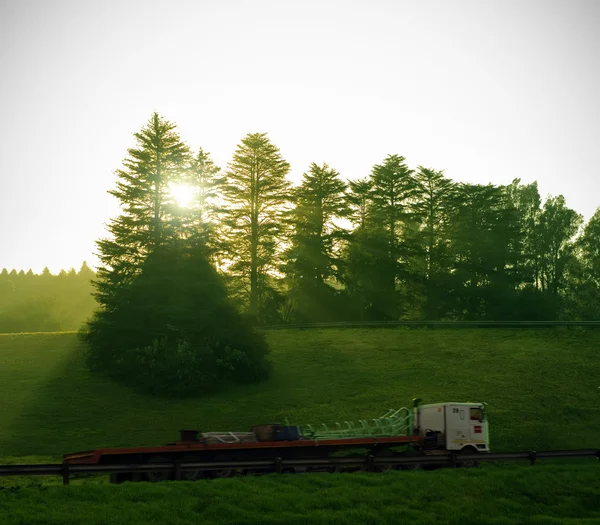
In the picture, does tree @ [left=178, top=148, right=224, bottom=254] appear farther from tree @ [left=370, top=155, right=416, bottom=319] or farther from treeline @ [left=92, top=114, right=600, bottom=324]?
tree @ [left=370, top=155, right=416, bottom=319]

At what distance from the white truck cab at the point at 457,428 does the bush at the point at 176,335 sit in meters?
19.2

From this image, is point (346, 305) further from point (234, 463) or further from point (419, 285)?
point (234, 463)

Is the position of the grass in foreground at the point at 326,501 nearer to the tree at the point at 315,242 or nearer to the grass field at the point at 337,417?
the grass field at the point at 337,417

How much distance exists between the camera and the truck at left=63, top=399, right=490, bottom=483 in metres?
22.4

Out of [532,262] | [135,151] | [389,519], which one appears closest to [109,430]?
[389,519]

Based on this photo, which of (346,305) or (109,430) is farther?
(346,305)

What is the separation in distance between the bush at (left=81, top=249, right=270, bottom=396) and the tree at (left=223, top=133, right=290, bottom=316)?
1915cm

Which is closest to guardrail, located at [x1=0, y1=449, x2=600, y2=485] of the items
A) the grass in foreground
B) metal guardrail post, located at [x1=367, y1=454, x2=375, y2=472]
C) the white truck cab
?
metal guardrail post, located at [x1=367, y1=454, x2=375, y2=472]

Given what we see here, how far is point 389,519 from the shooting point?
60.0 feet

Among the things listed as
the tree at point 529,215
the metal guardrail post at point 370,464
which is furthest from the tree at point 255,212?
the metal guardrail post at point 370,464

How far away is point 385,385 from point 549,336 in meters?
17.5

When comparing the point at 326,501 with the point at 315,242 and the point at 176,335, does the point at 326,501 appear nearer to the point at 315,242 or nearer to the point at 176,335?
the point at 176,335

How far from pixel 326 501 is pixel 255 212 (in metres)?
52.9

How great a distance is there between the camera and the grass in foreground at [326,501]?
17.4 metres
